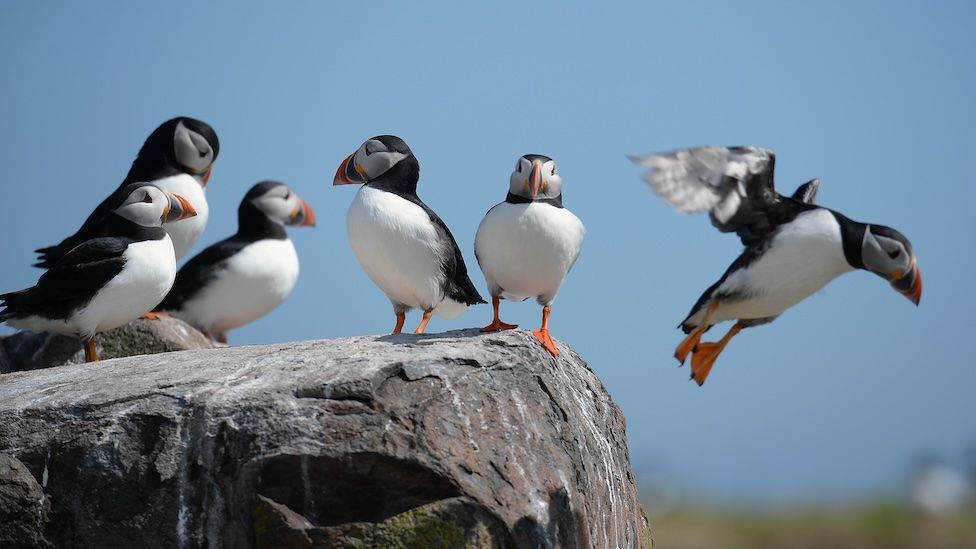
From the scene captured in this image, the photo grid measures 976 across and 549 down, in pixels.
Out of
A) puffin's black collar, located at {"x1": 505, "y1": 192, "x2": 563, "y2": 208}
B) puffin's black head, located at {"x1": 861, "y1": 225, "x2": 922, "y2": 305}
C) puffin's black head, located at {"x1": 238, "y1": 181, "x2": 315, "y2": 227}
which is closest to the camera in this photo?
puffin's black collar, located at {"x1": 505, "y1": 192, "x2": 563, "y2": 208}

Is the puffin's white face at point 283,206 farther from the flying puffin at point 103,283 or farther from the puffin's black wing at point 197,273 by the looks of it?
the flying puffin at point 103,283

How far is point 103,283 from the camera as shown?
24.2ft

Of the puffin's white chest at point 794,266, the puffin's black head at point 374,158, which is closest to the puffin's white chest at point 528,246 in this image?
the puffin's black head at point 374,158

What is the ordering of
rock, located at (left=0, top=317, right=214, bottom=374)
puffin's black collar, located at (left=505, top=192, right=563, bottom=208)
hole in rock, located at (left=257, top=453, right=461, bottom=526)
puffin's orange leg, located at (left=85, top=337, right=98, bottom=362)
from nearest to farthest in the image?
hole in rock, located at (left=257, top=453, right=461, bottom=526) → puffin's black collar, located at (left=505, top=192, right=563, bottom=208) → puffin's orange leg, located at (left=85, top=337, right=98, bottom=362) → rock, located at (left=0, top=317, right=214, bottom=374)

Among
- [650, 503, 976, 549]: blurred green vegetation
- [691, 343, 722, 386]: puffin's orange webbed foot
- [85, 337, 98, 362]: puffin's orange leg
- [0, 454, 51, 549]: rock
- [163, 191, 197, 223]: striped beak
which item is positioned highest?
[163, 191, 197, 223]: striped beak

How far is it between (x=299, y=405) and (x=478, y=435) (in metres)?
0.90

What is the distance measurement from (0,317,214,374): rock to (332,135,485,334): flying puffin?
8.18ft

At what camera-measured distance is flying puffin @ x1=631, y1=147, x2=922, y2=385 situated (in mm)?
7781

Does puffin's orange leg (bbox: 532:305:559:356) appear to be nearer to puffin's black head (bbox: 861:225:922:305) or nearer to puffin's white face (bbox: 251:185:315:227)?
puffin's black head (bbox: 861:225:922:305)

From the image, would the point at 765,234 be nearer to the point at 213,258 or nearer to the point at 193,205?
the point at 193,205

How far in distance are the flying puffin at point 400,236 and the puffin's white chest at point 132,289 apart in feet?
4.38

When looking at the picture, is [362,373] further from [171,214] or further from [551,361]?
[171,214]

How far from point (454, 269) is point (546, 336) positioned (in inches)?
34.3

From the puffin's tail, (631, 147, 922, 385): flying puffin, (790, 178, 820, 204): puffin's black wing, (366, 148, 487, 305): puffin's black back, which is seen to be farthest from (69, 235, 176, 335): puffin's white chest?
(790, 178, 820, 204): puffin's black wing
